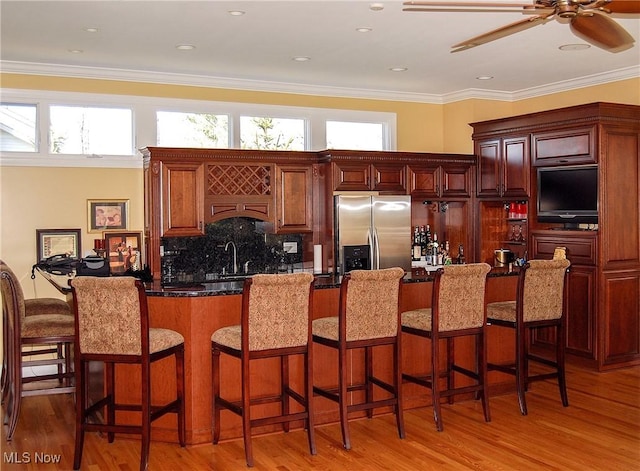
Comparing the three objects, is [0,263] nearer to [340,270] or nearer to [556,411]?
[340,270]

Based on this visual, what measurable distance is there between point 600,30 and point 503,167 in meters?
4.04

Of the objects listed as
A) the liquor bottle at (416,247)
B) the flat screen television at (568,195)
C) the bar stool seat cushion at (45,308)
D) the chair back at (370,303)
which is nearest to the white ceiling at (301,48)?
the flat screen television at (568,195)

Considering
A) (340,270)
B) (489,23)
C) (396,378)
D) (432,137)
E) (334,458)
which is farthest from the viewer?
(432,137)

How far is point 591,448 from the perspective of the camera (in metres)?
4.54

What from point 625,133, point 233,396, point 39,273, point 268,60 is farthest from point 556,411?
point 39,273

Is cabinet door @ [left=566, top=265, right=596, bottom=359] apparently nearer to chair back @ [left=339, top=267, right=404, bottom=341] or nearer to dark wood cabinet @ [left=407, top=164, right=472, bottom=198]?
dark wood cabinet @ [left=407, top=164, right=472, bottom=198]

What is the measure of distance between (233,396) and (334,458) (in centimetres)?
82

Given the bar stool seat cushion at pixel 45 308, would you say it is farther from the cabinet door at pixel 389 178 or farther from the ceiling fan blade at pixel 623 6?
the ceiling fan blade at pixel 623 6

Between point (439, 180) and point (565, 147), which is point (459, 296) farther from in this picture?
point (439, 180)

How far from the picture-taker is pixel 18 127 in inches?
261

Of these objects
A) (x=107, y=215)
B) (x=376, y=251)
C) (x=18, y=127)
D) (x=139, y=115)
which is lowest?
(x=376, y=251)

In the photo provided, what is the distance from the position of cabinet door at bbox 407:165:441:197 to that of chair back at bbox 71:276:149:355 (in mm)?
4263

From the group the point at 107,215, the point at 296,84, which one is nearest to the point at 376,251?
the point at 296,84

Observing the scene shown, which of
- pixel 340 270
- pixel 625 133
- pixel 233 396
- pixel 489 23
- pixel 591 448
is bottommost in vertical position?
pixel 591 448
